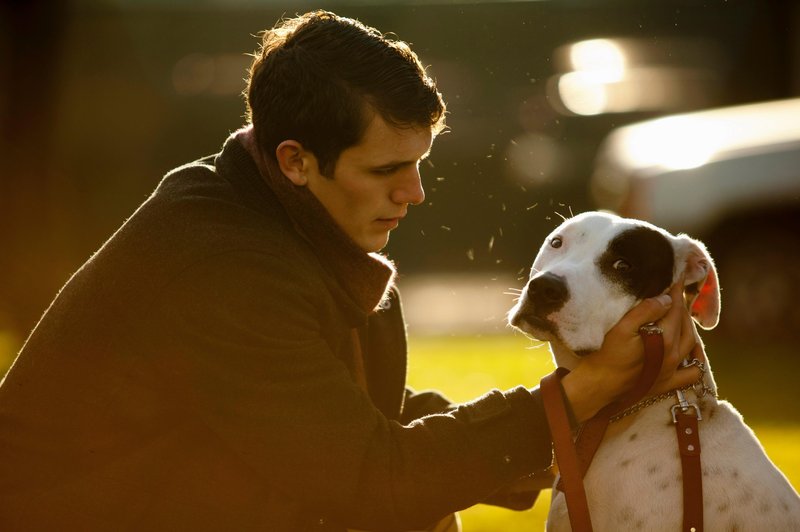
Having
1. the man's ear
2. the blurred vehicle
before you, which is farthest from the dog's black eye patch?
the blurred vehicle

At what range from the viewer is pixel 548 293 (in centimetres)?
361

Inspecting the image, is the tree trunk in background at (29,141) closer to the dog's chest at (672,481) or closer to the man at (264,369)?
the man at (264,369)

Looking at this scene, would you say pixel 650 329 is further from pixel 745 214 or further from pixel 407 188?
pixel 745 214

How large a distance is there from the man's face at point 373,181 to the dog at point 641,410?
48cm

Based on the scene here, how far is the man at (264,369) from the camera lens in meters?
3.15

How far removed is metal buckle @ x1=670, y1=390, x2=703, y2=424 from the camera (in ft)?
11.6

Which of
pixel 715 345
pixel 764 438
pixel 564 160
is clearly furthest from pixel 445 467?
pixel 564 160

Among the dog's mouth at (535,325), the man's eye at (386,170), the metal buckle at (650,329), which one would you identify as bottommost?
the dog's mouth at (535,325)

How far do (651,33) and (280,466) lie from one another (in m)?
18.1

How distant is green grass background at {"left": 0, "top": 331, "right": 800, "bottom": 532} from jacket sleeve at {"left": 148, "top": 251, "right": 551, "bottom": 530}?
9.42 feet

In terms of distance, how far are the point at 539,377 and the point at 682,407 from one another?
19.1 feet

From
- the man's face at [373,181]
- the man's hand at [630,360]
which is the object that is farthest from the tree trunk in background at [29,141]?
the man's hand at [630,360]

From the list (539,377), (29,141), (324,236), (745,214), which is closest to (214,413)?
(324,236)

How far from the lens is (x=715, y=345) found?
34.2ft
